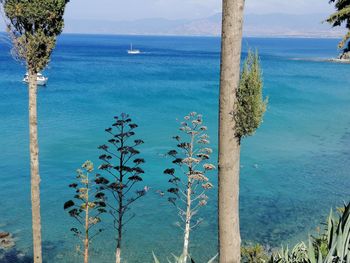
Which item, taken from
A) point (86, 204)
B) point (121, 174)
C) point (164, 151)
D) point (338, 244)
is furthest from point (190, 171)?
point (164, 151)

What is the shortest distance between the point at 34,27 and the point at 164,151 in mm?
23080

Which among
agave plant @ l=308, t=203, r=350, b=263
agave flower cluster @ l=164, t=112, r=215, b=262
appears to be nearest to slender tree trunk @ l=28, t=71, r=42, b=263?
agave flower cluster @ l=164, t=112, r=215, b=262

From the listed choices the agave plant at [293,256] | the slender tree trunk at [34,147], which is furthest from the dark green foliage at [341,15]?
the slender tree trunk at [34,147]

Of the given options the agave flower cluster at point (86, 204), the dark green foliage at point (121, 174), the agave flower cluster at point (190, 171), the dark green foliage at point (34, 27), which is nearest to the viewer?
the dark green foliage at point (34, 27)

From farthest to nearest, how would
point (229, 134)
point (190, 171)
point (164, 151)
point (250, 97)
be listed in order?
point (164, 151)
point (190, 171)
point (229, 134)
point (250, 97)

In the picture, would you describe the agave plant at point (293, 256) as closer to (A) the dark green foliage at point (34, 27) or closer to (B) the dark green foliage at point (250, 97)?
(B) the dark green foliage at point (250, 97)

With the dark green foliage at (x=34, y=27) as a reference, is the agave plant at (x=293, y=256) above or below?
below

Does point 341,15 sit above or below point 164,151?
above

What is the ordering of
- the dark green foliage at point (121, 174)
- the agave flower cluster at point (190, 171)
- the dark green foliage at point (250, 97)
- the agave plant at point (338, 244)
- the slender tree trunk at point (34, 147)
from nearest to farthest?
the dark green foliage at point (250, 97) → the agave plant at point (338, 244) → the slender tree trunk at point (34, 147) → the dark green foliage at point (121, 174) → the agave flower cluster at point (190, 171)

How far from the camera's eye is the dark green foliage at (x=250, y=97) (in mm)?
5328

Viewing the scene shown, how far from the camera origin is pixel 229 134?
5539mm

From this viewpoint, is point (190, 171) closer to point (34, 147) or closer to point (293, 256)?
point (34, 147)

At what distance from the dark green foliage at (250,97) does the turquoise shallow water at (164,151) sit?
74 cm

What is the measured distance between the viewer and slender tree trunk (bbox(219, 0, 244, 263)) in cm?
533
